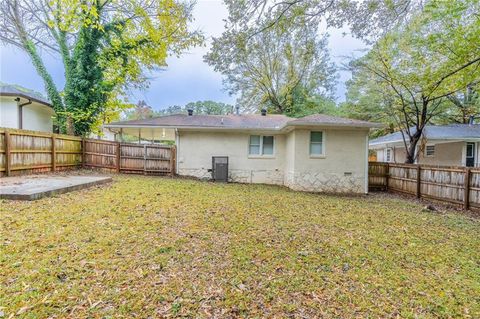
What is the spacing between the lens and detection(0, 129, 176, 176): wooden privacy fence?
8180mm

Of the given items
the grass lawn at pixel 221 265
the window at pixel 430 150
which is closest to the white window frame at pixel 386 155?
the window at pixel 430 150

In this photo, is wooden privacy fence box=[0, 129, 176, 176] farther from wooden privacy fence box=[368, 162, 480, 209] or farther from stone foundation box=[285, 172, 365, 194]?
wooden privacy fence box=[368, 162, 480, 209]

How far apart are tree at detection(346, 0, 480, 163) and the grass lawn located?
5.68 metres

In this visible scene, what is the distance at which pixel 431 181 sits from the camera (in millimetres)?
8836

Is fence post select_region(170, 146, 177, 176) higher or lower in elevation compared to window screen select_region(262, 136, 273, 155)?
lower

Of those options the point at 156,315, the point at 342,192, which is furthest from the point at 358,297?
the point at 342,192

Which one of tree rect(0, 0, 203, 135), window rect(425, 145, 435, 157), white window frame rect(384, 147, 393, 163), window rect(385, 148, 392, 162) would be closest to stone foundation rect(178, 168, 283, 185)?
tree rect(0, 0, 203, 135)

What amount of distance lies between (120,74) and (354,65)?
1333cm

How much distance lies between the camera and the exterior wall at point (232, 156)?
39.0 feet

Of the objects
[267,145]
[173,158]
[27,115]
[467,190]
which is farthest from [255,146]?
[27,115]

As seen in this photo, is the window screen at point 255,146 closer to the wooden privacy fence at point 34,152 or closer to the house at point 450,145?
the wooden privacy fence at point 34,152

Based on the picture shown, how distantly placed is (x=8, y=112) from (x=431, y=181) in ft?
64.7

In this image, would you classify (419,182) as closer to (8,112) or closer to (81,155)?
(81,155)

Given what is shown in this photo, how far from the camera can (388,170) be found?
11680 mm
